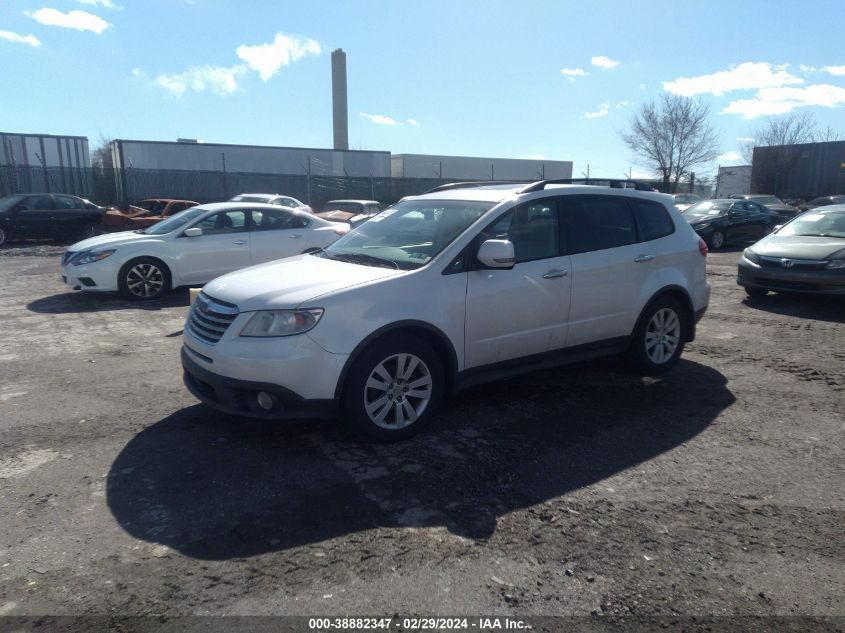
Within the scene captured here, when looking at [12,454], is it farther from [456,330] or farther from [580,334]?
[580,334]

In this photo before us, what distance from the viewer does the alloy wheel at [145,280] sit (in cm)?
998

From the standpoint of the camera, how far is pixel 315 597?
2.82 m

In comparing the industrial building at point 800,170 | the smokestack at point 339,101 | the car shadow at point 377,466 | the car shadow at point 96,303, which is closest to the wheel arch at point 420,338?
the car shadow at point 377,466

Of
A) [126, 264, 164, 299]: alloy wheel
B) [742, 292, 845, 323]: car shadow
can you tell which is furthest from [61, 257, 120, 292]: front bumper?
[742, 292, 845, 323]: car shadow

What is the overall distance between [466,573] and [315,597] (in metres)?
0.70

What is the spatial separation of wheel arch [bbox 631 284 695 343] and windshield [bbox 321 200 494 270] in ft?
6.30

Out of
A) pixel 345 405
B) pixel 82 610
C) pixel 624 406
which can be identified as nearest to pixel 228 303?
pixel 345 405

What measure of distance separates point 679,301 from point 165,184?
1134 inches

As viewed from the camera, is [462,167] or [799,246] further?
[462,167]

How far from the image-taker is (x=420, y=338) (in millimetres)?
4527

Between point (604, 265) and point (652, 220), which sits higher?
point (652, 220)

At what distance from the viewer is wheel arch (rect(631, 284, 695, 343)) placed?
5941 mm

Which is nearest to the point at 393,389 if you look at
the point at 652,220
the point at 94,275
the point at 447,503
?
the point at 447,503

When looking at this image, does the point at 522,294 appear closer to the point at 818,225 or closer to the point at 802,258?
the point at 802,258
